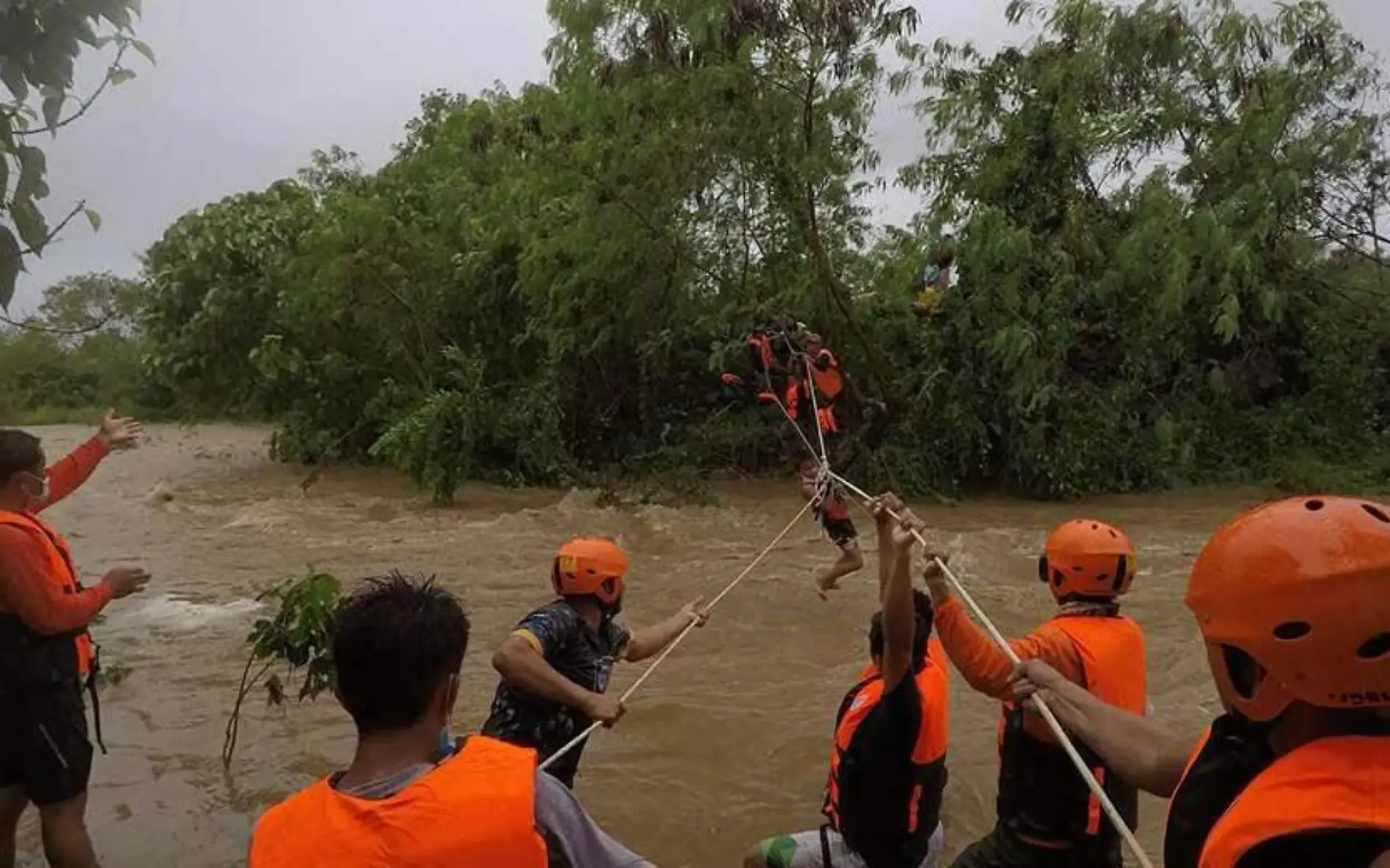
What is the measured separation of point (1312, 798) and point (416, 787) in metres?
1.33

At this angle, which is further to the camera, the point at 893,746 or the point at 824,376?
the point at 824,376

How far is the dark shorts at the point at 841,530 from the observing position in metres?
9.31

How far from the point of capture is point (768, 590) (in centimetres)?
1023

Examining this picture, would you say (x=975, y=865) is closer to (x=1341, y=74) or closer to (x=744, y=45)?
(x=744, y=45)

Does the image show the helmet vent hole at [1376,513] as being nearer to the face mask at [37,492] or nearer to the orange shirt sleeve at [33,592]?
the orange shirt sleeve at [33,592]

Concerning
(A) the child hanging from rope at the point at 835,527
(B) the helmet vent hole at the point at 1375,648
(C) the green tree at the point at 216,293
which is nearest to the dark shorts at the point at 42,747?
(B) the helmet vent hole at the point at 1375,648

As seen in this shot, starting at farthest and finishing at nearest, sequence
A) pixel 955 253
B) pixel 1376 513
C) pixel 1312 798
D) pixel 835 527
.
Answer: pixel 955 253 < pixel 835 527 < pixel 1376 513 < pixel 1312 798

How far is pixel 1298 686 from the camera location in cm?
158

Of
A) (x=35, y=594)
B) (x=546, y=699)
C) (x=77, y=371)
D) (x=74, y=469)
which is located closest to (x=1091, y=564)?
(x=546, y=699)

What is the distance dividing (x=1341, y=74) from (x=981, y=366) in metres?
5.89

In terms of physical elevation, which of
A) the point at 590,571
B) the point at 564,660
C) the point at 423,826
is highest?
the point at 590,571

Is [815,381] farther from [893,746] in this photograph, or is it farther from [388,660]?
[388,660]

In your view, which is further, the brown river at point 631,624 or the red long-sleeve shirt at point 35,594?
the brown river at point 631,624

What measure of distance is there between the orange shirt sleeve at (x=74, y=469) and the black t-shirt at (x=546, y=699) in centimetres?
206
